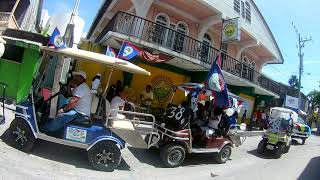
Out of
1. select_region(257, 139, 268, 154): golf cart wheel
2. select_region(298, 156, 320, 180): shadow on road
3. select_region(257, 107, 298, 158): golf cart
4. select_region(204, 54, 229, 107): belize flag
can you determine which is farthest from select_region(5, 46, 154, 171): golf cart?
select_region(257, 139, 268, 154): golf cart wheel

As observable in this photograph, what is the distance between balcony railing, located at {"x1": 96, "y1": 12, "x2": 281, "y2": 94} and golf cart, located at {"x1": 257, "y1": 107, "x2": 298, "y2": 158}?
5.00 meters

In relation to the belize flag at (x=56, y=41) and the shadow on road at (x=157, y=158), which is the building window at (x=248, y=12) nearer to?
the shadow on road at (x=157, y=158)

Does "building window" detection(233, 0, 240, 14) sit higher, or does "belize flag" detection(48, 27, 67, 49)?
"building window" detection(233, 0, 240, 14)

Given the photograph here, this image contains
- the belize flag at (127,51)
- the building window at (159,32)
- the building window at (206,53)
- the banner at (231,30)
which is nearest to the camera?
the belize flag at (127,51)

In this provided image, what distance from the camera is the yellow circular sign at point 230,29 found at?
1856 cm

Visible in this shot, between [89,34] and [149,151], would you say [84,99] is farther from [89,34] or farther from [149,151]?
[89,34]

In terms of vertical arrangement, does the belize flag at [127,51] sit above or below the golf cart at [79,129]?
above

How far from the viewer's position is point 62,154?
8445 millimetres

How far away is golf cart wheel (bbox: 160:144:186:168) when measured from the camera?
962cm

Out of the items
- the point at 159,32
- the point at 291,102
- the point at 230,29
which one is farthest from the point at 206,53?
the point at 291,102

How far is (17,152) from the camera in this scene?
7715mm

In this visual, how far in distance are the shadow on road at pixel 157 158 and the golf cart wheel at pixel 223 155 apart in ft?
0.73

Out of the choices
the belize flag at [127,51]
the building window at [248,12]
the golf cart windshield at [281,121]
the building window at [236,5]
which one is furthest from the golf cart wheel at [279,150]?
the building window at [248,12]

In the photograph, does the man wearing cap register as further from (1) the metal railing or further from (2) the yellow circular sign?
(2) the yellow circular sign
